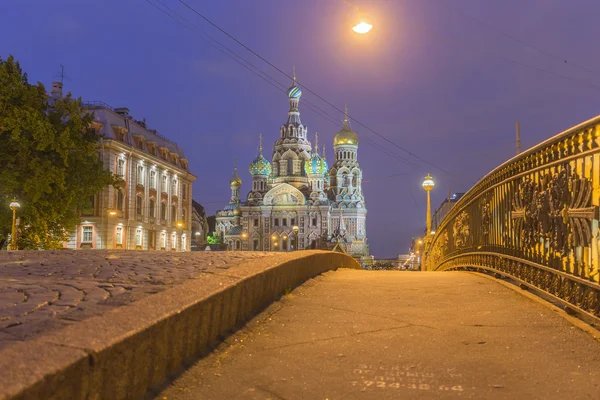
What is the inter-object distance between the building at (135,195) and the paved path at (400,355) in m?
37.9

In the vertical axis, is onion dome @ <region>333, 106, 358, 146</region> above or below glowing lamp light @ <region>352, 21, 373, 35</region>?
above

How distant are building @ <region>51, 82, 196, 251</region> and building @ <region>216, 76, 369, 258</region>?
38.0 metres

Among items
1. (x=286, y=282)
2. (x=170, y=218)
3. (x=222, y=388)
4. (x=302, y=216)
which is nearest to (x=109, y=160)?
(x=170, y=218)

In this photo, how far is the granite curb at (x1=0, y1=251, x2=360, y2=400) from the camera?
2.63 metres

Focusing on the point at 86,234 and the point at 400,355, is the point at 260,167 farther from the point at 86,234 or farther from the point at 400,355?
the point at 400,355

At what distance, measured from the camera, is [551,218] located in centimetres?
641

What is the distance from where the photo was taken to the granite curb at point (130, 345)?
263cm

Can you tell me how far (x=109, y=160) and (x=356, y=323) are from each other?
140 ft

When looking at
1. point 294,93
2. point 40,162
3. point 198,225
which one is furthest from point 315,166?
point 40,162

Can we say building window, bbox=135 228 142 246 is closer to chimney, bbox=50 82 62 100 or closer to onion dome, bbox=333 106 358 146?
chimney, bbox=50 82 62 100

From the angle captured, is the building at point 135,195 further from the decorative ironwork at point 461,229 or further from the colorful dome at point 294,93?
the colorful dome at point 294,93

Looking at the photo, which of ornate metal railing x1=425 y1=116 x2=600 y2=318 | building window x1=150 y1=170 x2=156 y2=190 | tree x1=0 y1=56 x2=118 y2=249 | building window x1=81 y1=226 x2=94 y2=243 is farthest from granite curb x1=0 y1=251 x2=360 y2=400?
building window x1=150 y1=170 x2=156 y2=190

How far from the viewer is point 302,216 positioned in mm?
100125

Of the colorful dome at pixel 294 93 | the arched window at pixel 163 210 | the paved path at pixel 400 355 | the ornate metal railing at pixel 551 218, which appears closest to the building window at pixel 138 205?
the arched window at pixel 163 210
